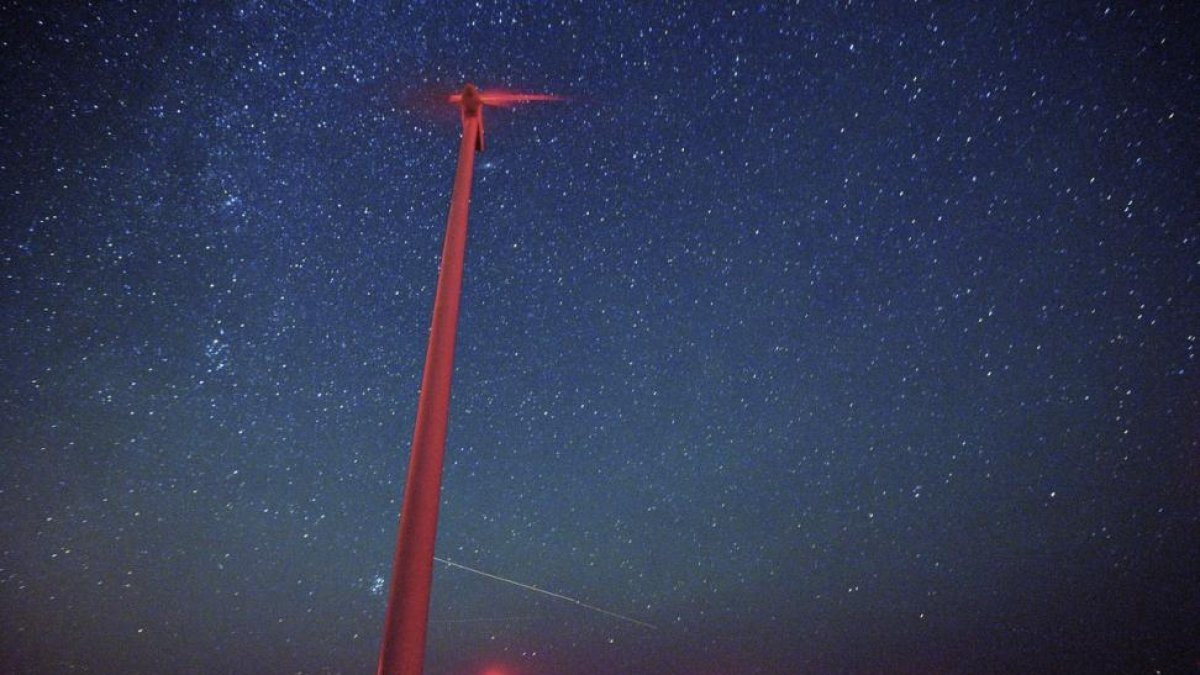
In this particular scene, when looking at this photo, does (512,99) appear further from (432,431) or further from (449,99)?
(432,431)

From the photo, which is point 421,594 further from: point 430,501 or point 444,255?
point 444,255

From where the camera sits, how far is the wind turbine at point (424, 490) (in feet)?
14.0

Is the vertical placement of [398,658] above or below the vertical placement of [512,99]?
below

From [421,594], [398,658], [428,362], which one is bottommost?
[398,658]

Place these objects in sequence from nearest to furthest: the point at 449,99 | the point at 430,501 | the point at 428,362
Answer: the point at 430,501
the point at 428,362
the point at 449,99

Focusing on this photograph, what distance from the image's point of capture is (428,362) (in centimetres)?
530

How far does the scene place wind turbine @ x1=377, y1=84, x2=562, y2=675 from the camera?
425 centimetres

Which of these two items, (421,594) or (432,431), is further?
(432,431)

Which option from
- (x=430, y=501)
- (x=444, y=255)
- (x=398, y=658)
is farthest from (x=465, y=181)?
(x=398, y=658)

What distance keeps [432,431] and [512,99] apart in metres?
6.43

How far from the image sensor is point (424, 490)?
4.71 m

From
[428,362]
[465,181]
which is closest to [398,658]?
[428,362]

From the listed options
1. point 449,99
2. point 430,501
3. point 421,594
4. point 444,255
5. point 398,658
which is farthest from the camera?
point 449,99

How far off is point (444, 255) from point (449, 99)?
4.26 m
